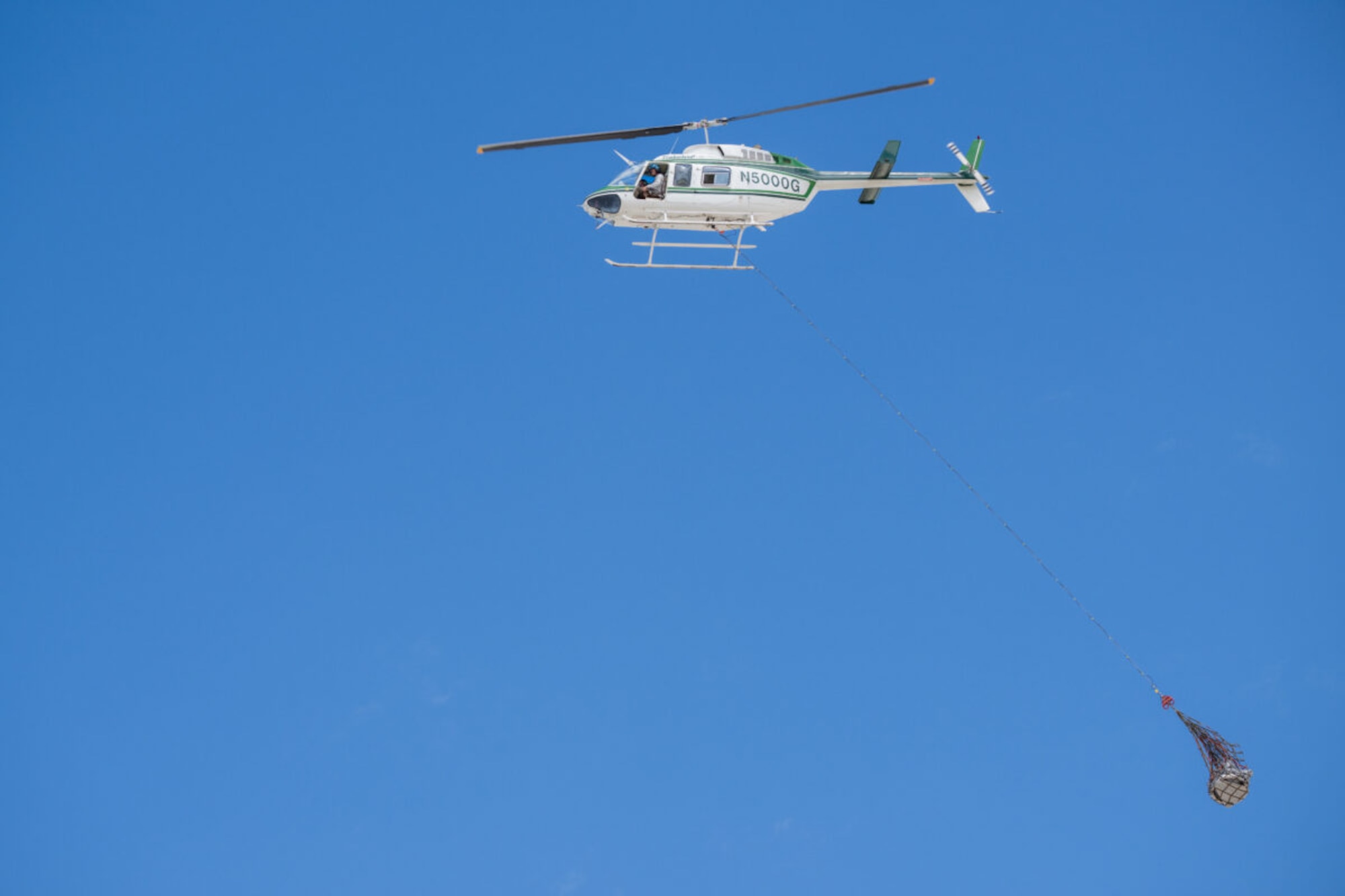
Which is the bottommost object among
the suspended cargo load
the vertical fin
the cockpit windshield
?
the suspended cargo load

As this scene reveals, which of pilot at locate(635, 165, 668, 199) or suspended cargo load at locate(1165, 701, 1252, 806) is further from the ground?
pilot at locate(635, 165, 668, 199)

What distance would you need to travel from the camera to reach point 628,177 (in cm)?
2253

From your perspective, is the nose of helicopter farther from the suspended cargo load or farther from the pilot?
the suspended cargo load

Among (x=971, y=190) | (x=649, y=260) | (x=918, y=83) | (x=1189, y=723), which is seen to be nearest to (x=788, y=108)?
(x=918, y=83)

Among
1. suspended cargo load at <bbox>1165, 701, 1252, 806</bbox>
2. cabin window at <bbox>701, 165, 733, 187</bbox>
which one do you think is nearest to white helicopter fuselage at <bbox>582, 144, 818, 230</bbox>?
cabin window at <bbox>701, 165, 733, 187</bbox>

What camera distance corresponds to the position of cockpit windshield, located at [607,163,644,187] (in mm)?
22391

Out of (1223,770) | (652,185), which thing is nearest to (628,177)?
(652,185)

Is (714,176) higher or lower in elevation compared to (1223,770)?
higher

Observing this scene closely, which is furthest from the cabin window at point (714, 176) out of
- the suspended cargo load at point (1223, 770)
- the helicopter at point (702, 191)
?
the suspended cargo load at point (1223, 770)

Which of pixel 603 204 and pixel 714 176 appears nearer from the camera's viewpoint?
pixel 714 176

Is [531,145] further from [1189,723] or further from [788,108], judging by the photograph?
[1189,723]

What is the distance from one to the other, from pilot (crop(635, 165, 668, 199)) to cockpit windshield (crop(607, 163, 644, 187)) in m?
0.16

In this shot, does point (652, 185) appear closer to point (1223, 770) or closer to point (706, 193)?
point (706, 193)

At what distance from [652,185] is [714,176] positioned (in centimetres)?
120
